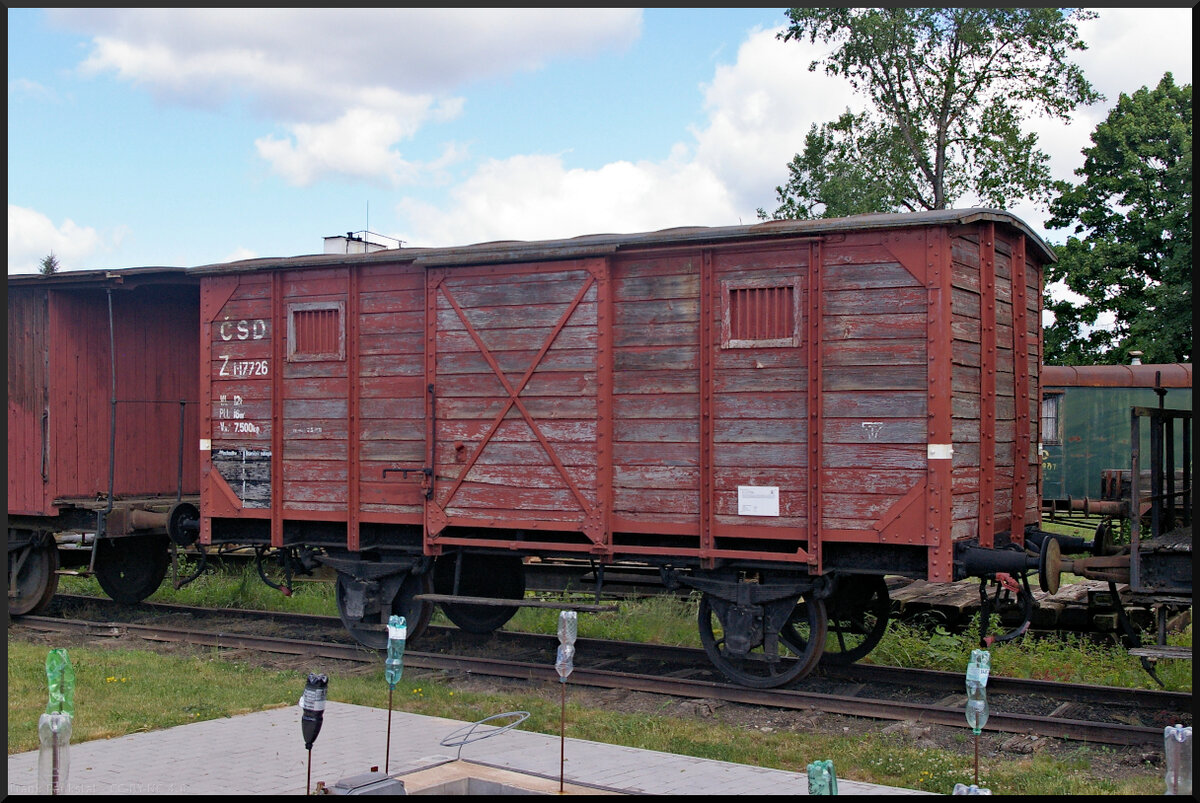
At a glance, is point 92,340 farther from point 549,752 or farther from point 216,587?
point 549,752

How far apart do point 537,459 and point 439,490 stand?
3.44 feet

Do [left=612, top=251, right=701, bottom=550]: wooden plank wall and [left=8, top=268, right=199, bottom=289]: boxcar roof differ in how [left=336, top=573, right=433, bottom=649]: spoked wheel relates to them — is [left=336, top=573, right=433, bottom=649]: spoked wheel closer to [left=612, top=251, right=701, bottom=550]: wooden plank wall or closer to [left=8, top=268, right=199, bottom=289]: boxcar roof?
[left=612, top=251, right=701, bottom=550]: wooden plank wall

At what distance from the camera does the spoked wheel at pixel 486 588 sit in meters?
11.2

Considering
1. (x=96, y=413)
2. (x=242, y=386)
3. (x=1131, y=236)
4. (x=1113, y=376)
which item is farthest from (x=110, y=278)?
(x=1131, y=236)

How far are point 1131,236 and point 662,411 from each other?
2476 cm

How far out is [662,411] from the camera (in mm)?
9016

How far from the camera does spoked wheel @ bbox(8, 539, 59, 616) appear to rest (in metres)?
12.4

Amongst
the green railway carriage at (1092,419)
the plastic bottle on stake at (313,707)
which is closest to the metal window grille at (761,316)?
the plastic bottle on stake at (313,707)

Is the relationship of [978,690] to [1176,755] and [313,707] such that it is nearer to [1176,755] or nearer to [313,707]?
[1176,755]

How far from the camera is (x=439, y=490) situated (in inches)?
389

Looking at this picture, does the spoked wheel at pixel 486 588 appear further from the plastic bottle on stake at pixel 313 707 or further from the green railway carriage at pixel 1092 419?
the green railway carriage at pixel 1092 419

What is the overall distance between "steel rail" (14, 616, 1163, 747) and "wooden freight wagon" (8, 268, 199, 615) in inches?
41.9

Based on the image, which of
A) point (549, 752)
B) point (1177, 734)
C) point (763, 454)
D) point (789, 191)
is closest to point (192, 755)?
point (549, 752)

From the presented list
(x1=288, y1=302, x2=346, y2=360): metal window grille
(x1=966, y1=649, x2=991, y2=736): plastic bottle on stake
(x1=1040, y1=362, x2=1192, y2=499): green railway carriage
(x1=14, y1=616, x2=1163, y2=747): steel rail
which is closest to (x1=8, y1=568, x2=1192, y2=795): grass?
(x1=14, y1=616, x2=1163, y2=747): steel rail
